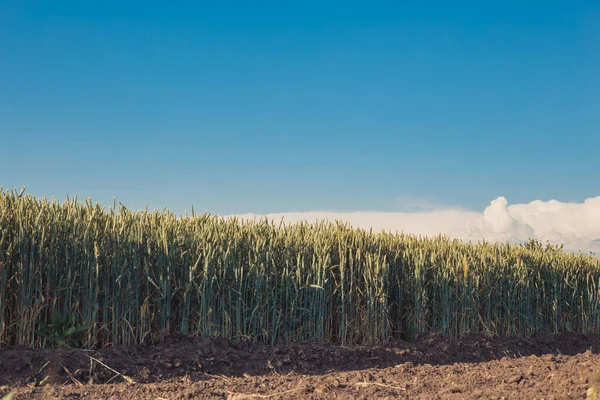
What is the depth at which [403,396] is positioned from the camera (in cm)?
448

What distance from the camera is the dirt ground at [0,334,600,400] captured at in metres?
4.55

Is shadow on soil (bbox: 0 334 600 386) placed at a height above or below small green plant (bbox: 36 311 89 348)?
below

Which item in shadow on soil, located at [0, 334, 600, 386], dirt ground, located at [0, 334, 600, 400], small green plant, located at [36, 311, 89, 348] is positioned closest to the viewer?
dirt ground, located at [0, 334, 600, 400]

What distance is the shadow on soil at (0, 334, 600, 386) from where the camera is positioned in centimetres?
517

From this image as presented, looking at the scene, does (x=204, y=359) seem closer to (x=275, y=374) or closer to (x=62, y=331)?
(x=275, y=374)

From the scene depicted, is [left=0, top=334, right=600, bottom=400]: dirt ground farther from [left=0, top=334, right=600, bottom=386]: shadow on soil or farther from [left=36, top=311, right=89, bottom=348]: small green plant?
[left=36, top=311, right=89, bottom=348]: small green plant

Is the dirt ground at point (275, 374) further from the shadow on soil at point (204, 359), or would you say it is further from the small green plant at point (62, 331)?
the small green plant at point (62, 331)

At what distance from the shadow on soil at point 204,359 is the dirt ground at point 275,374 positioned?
10 millimetres

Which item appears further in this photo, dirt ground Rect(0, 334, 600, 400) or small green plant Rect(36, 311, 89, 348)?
small green plant Rect(36, 311, 89, 348)

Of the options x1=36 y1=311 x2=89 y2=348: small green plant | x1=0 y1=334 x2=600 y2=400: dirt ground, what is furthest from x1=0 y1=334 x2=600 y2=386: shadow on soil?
x1=36 y1=311 x2=89 y2=348: small green plant

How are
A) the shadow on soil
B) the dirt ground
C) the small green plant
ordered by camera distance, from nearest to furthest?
the dirt ground, the shadow on soil, the small green plant

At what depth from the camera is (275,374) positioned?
18.5 ft

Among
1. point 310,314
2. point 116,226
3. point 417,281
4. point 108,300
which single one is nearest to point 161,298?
point 108,300

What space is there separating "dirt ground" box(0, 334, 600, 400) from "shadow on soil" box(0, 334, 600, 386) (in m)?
0.01
